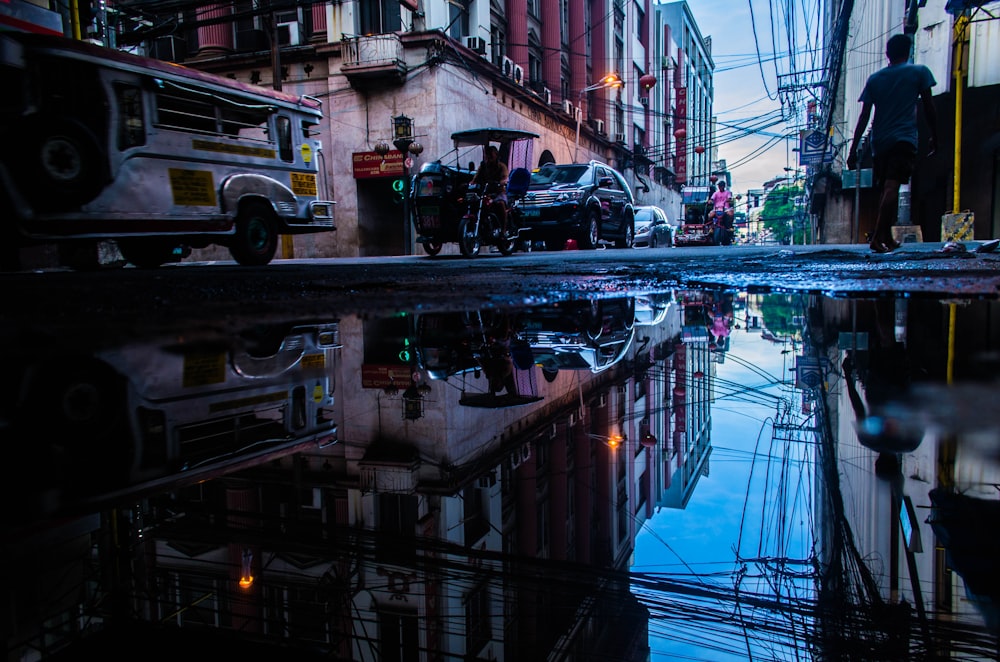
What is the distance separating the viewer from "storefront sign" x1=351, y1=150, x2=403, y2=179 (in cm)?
1809

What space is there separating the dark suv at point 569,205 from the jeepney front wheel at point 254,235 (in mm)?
5038

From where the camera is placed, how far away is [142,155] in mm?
7312

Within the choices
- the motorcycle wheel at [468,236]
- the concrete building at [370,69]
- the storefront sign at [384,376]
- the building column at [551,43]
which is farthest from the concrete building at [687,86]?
the storefront sign at [384,376]

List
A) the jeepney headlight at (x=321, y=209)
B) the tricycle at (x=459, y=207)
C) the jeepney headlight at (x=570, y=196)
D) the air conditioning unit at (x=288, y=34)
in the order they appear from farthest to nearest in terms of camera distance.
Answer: the air conditioning unit at (x=288, y=34)
the jeepney headlight at (x=570, y=196)
the tricycle at (x=459, y=207)
the jeepney headlight at (x=321, y=209)

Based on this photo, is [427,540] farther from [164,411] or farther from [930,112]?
[930,112]

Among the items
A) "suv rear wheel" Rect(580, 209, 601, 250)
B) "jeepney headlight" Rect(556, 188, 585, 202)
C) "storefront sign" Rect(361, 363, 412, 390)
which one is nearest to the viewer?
"storefront sign" Rect(361, 363, 412, 390)

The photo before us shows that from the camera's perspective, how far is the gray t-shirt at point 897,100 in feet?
18.7

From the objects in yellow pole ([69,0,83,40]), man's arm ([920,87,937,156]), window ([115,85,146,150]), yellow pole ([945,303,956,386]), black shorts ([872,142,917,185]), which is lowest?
yellow pole ([945,303,956,386])

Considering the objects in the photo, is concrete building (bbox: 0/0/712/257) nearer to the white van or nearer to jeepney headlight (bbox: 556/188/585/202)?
jeepney headlight (bbox: 556/188/585/202)

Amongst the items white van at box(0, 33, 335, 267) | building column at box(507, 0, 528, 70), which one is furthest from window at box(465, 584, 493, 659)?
building column at box(507, 0, 528, 70)

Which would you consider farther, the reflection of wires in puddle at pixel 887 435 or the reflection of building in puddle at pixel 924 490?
the reflection of wires in puddle at pixel 887 435

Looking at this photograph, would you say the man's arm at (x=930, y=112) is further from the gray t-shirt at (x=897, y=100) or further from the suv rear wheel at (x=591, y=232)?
the suv rear wheel at (x=591, y=232)

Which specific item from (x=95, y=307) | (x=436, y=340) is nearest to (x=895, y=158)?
(x=436, y=340)

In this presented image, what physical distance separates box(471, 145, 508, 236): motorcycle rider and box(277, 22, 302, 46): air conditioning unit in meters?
12.1
